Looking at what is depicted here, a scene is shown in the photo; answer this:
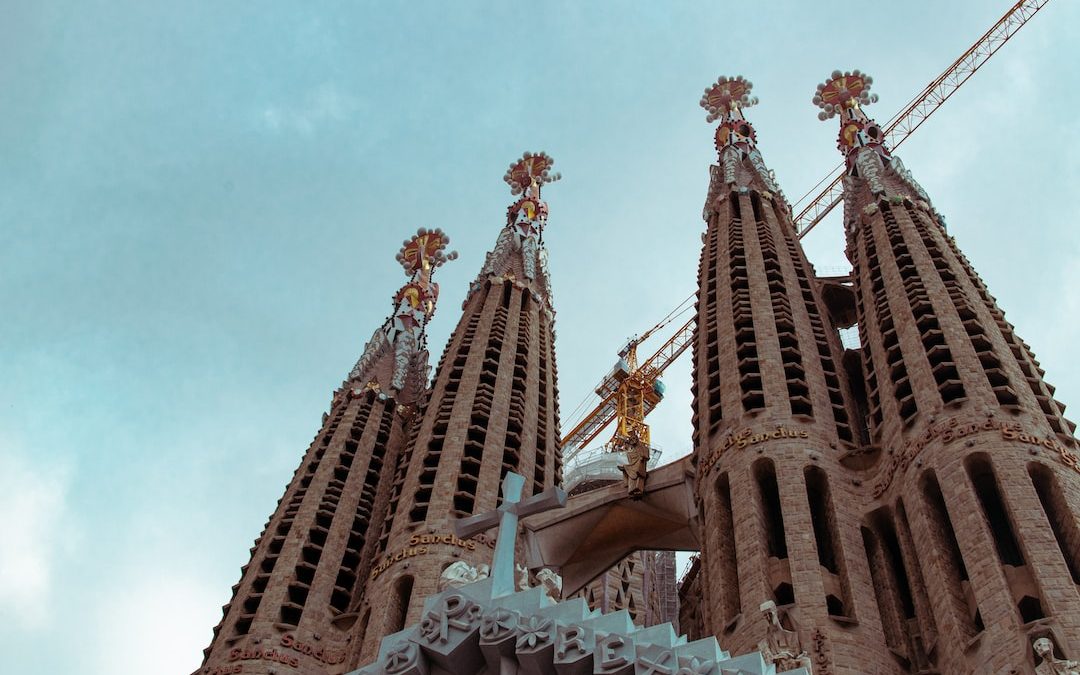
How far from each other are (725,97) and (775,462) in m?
31.4

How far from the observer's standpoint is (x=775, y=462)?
32500 mm

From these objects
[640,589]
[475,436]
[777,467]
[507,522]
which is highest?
[475,436]

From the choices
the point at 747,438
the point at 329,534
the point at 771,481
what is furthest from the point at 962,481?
the point at 329,534

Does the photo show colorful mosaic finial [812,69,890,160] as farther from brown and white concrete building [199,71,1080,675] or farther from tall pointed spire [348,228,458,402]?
tall pointed spire [348,228,458,402]

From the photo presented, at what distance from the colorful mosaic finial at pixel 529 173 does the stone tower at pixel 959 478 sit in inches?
1014

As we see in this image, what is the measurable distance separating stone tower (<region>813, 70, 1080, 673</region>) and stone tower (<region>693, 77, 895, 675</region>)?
2.34 feet

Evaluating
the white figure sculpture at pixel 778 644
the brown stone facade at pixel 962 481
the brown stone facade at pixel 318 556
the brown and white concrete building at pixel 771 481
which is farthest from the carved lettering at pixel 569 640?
the brown stone facade at pixel 318 556

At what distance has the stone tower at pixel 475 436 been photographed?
114ft

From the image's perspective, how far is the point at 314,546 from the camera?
124 ft

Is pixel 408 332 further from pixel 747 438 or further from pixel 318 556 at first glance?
pixel 747 438

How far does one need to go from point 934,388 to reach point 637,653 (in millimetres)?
15473

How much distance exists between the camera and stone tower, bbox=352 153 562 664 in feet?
114

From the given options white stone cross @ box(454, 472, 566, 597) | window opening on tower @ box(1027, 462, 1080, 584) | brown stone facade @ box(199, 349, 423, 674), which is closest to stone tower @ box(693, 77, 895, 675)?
window opening on tower @ box(1027, 462, 1080, 584)

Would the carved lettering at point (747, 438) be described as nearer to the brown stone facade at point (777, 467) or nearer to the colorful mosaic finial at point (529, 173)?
the brown stone facade at point (777, 467)
